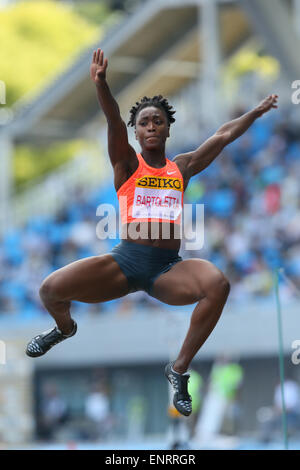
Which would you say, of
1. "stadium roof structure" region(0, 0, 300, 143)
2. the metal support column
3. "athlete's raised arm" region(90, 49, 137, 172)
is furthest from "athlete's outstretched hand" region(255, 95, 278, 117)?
the metal support column

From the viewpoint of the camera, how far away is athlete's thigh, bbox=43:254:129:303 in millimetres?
6824

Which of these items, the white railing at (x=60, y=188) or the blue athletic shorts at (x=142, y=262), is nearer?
the blue athletic shorts at (x=142, y=262)

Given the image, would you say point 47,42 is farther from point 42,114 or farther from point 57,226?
point 57,226

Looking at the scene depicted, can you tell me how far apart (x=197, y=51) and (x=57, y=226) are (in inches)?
234

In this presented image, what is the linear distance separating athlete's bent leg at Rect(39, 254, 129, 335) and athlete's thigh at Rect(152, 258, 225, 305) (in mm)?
293

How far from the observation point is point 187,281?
6793 millimetres

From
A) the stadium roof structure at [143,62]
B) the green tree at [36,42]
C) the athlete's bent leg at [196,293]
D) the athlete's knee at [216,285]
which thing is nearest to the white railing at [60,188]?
the stadium roof structure at [143,62]

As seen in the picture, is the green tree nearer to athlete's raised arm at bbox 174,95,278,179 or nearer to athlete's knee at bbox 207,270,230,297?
athlete's raised arm at bbox 174,95,278,179

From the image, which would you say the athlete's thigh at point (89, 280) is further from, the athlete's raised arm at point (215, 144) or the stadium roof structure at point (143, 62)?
the stadium roof structure at point (143, 62)

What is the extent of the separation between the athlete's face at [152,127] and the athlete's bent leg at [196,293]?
0.92 metres

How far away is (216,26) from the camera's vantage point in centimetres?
2222

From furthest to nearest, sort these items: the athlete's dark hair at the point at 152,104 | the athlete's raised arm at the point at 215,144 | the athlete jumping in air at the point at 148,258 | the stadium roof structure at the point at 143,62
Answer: the stadium roof structure at the point at 143,62, the athlete's raised arm at the point at 215,144, the athlete's dark hair at the point at 152,104, the athlete jumping in air at the point at 148,258

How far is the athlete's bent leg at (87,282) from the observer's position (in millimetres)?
6828

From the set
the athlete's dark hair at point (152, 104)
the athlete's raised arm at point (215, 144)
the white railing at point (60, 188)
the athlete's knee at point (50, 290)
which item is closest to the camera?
the athlete's knee at point (50, 290)
